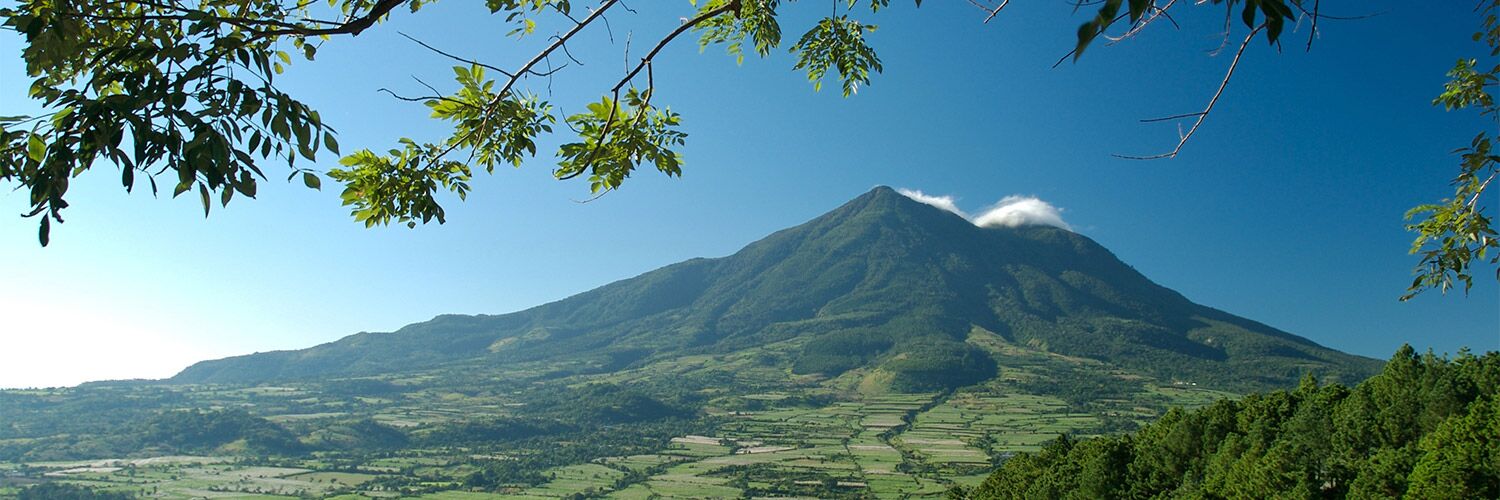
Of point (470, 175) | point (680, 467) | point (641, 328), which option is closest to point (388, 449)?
point (680, 467)

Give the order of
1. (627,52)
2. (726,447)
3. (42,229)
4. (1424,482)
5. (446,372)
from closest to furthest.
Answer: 1. (42,229)
2. (627,52)
3. (1424,482)
4. (726,447)
5. (446,372)

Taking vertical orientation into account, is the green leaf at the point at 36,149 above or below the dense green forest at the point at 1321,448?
above

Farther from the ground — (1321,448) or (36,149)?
(36,149)

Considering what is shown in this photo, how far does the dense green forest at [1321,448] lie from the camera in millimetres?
13609

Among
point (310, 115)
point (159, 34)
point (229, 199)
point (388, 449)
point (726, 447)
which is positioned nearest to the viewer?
point (229, 199)

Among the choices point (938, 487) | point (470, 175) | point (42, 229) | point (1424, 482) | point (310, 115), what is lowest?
point (938, 487)

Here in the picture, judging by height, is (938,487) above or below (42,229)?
below

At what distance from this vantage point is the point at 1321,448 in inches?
706

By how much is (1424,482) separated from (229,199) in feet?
59.5

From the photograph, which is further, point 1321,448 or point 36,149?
point 1321,448

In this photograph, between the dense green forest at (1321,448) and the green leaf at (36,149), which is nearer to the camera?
the green leaf at (36,149)

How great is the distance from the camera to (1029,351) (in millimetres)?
159500

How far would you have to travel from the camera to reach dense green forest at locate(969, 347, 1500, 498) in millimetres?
13609

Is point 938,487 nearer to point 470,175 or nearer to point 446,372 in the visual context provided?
point 470,175
